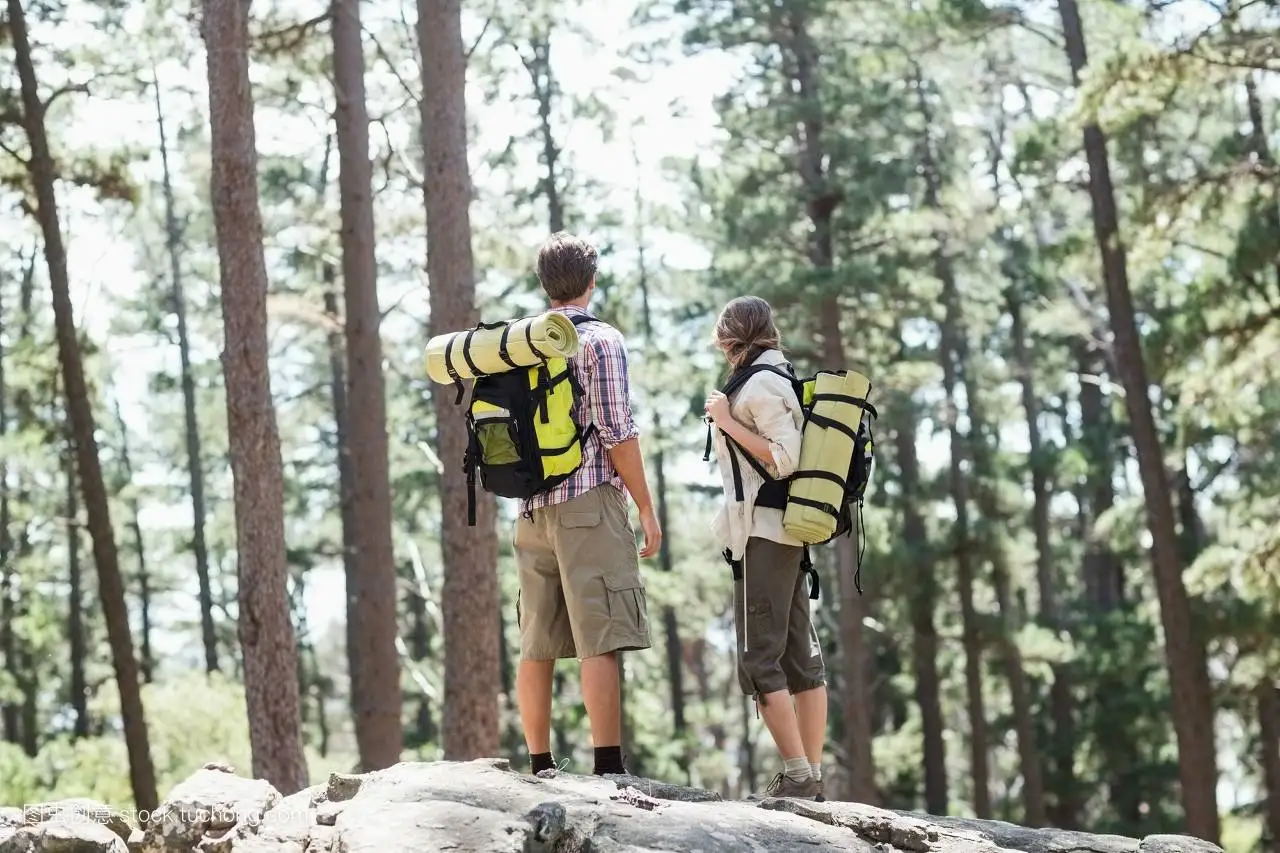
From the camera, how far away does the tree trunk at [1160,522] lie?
45.6 feet

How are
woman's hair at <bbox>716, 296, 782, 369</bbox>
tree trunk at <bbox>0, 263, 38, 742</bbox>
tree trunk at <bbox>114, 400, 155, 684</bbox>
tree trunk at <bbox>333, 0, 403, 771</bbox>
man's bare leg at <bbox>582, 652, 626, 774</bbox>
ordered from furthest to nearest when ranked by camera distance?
tree trunk at <bbox>114, 400, 155, 684</bbox> → tree trunk at <bbox>0, 263, 38, 742</bbox> → tree trunk at <bbox>333, 0, 403, 771</bbox> → woman's hair at <bbox>716, 296, 782, 369</bbox> → man's bare leg at <bbox>582, 652, 626, 774</bbox>

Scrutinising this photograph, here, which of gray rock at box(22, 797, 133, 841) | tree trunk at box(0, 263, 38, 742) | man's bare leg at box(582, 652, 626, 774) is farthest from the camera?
tree trunk at box(0, 263, 38, 742)

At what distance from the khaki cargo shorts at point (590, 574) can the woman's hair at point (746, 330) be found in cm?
75

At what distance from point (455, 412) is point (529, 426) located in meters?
4.74

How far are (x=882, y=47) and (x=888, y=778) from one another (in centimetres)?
1347

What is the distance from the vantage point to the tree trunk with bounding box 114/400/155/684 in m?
28.0

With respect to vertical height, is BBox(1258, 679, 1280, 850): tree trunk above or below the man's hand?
below

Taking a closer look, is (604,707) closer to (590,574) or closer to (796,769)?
(590,574)

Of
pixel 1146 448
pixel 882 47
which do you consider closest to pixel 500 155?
pixel 882 47

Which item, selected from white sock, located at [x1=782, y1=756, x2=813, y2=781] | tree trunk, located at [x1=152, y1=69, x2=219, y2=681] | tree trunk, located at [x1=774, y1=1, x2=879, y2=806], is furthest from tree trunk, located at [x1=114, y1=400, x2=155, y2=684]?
white sock, located at [x1=782, y1=756, x2=813, y2=781]

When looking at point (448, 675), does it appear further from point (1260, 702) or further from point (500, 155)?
point (1260, 702)

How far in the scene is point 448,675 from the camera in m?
9.47

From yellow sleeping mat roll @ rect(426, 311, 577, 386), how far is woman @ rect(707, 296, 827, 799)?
2.46 feet

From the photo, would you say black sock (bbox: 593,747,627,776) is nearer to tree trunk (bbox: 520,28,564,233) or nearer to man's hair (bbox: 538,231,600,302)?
man's hair (bbox: 538,231,600,302)
